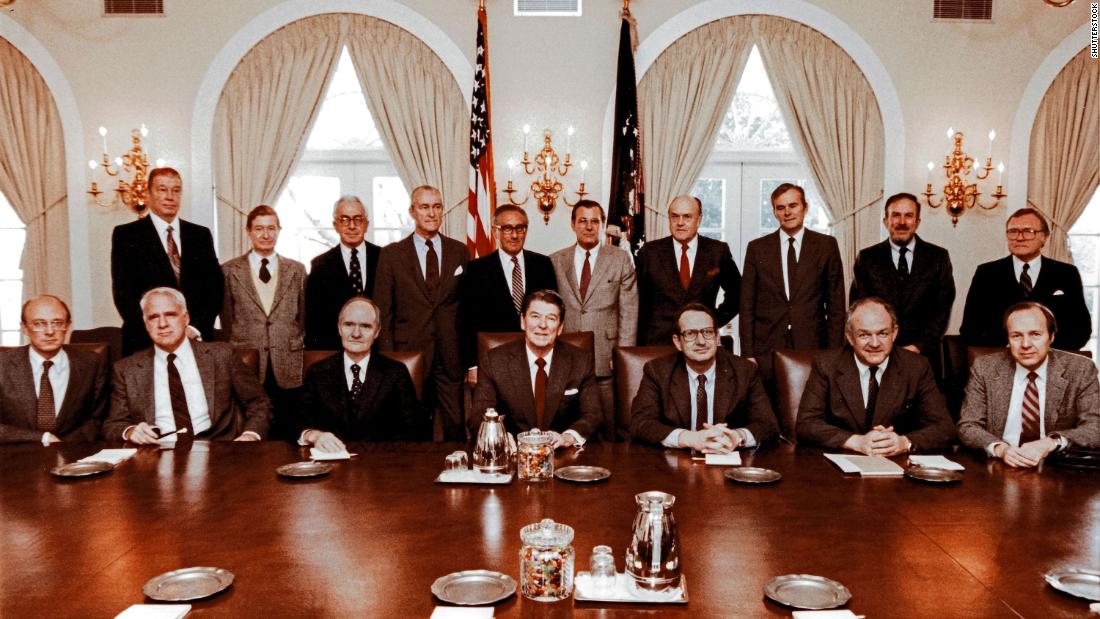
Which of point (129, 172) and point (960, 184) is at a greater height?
point (129, 172)

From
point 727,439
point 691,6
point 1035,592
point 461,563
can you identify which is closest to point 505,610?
point 461,563

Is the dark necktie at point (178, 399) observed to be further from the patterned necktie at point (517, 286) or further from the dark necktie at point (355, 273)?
the patterned necktie at point (517, 286)

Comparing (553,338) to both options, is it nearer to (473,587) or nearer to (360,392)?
(360,392)

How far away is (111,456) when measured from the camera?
2.75 m

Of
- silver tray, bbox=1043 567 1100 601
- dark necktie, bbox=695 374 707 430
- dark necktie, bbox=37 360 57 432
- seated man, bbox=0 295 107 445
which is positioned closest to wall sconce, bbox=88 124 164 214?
seated man, bbox=0 295 107 445

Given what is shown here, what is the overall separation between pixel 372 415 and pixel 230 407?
0.61 m

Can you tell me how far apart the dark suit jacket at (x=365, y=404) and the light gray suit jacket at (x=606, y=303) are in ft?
4.58

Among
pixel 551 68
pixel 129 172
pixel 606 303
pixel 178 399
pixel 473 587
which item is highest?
pixel 551 68

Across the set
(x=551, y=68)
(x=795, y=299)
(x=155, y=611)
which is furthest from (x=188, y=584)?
(x=551, y=68)

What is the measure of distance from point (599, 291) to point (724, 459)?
202 centimetres

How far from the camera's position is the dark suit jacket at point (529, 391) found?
343cm

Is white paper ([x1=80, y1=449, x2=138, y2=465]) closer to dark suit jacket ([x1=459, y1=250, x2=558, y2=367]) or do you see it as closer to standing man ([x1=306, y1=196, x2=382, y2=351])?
standing man ([x1=306, y1=196, x2=382, y2=351])

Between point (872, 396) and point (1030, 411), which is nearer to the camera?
point (1030, 411)

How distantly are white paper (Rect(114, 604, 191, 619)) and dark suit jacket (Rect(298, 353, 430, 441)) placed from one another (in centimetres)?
A: 188
